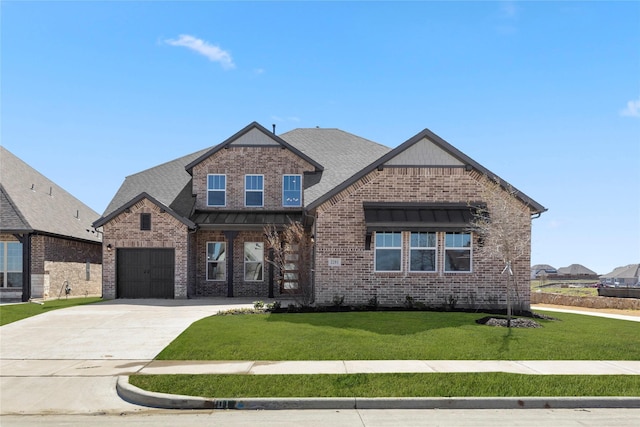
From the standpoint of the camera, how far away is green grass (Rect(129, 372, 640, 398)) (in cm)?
883

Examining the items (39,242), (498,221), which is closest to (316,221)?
(498,221)

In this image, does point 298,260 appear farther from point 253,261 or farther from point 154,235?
point 154,235

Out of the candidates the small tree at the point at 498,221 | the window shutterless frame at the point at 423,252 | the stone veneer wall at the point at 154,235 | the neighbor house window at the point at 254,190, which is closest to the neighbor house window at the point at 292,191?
the neighbor house window at the point at 254,190

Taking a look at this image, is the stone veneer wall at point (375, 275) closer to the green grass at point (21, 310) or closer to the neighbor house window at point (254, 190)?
the neighbor house window at point (254, 190)

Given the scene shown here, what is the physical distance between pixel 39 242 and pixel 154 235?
523cm

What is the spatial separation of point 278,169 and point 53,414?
19.5 metres

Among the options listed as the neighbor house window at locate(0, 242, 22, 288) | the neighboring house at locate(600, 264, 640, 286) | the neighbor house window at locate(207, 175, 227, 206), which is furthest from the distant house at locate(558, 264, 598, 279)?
the neighbor house window at locate(0, 242, 22, 288)

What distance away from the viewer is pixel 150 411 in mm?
8352

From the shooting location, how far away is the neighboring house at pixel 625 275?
73.7 metres

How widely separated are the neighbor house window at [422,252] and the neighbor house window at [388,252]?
454 millimetres

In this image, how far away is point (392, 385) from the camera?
9.19 meters

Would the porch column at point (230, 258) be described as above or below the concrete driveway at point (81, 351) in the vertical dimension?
above

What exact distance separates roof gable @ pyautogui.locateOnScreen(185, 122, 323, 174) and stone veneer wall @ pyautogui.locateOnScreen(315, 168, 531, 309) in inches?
295

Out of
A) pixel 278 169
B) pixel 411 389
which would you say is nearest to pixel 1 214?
pixel 278 169
